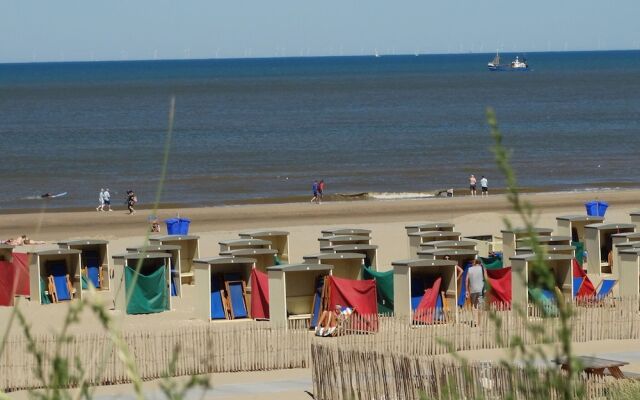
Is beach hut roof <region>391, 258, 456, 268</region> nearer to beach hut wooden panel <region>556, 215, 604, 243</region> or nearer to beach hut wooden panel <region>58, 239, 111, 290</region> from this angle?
beach hut wooden panel <region>58, 239, 111, 290</region>

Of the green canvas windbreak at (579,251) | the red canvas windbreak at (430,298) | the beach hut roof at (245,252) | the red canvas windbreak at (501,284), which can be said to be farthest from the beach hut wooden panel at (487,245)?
the beach hut roof at (245,252)

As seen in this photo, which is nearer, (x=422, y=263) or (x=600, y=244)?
(x=422, y=263)

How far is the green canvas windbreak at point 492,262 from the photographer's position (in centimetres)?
2630

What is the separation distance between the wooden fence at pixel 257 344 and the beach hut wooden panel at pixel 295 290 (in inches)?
89.0

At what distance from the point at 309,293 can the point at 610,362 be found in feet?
27.1

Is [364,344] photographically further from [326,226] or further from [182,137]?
[182,137]

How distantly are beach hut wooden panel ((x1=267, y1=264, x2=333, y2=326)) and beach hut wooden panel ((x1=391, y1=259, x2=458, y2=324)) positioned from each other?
1267mm

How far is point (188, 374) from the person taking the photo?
61.9 ft

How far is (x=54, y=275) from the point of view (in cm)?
2652

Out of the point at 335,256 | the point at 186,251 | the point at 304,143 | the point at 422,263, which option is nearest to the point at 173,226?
the point at 186,251

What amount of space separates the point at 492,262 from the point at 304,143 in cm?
6182

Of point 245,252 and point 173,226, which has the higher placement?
point 173,226

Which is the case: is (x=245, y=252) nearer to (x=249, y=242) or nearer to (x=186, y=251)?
(x=249, y=242)

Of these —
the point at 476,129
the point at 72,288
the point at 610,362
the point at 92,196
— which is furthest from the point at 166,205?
the point at 476,129
